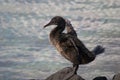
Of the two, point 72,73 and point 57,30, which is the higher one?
point 57,30

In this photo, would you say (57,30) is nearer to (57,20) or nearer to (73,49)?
(57,20)

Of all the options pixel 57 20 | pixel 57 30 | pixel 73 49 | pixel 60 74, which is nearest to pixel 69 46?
pixel 73 49

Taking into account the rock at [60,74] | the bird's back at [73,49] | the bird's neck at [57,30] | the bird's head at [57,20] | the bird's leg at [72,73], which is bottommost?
the rock at [60,74]

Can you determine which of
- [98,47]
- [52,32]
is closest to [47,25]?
[52,32]

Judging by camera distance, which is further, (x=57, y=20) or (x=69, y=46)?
(x=57, y=20)

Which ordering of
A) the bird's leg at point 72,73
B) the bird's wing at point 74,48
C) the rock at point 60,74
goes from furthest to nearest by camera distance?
1. the rock at point 60,74
2. the bird's leg at point 72,73
3. the bird's wing at point 74,48

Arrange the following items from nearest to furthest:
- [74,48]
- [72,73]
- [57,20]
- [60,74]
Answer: [74,48]
[57,20]
[72,73]
[60,74]

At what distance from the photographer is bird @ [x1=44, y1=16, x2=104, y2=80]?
95.0 ft

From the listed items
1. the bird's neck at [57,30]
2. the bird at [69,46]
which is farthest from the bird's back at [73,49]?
the bird's neck at [57,30]

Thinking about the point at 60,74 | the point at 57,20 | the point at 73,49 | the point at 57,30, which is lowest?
the point at 60,74

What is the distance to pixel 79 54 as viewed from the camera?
1139 inches

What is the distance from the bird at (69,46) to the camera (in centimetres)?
2894

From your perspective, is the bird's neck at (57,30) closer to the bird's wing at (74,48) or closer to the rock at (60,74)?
the bird's wing at (74,48)

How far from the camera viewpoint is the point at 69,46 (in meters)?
29.0
